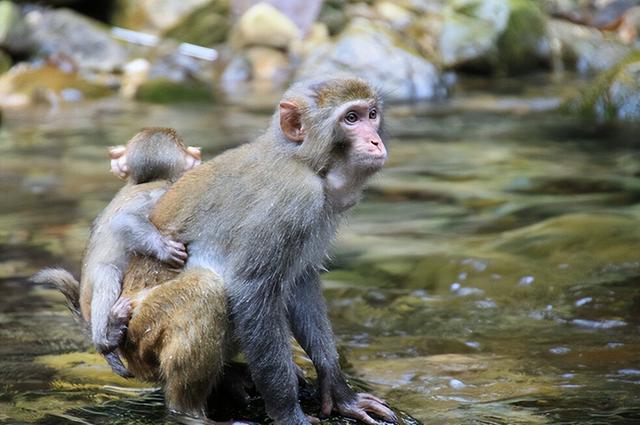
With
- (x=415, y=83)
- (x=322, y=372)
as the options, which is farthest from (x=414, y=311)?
(x=415, y=83)

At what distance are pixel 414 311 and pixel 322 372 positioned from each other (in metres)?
2.63

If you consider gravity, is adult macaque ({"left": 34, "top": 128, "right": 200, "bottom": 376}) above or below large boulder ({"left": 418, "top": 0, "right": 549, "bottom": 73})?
above

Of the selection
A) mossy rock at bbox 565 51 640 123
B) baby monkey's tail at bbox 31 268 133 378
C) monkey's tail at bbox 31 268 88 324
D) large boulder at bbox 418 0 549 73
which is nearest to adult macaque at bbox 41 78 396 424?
baby monkey's tail at bbox 31 268 133 378

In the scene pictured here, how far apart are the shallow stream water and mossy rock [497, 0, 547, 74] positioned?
8273 millimetres

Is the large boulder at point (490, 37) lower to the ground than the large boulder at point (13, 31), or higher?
higher

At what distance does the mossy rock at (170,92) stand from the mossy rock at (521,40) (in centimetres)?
696

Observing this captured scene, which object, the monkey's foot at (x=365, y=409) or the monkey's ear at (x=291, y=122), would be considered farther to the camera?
the monkey's foot at (x=365, y=409)

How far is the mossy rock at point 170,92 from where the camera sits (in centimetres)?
1973

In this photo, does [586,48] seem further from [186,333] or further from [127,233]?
[186,333]

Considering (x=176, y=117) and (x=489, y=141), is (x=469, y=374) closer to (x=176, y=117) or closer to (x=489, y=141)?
(x=489, y=141)

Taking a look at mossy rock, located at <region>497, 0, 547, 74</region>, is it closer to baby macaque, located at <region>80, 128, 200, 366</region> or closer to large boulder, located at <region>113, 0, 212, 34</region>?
large boulder, located at <region>113, 0, 212, 34</region>

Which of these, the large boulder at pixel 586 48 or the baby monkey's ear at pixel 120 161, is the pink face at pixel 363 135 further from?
the large boulder at pixel 586 48

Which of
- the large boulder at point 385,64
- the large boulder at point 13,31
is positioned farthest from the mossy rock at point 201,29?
the large boulder at point 385,64

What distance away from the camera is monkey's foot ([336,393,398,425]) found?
4.68 metres
